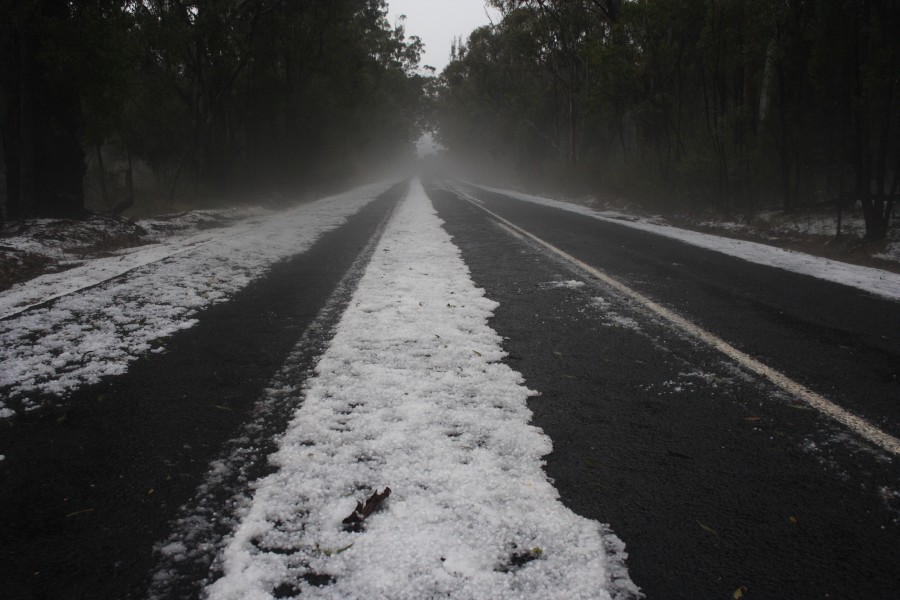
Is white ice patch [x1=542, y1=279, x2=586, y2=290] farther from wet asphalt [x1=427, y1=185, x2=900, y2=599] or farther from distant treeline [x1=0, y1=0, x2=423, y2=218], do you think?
distant treeline [x1=0, y1=0, x2=423, y2=218]

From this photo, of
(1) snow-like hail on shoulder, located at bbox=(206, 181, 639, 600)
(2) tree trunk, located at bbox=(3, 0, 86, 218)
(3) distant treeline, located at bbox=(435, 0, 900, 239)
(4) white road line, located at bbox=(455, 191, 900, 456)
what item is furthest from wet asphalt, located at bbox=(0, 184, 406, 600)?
(3) distant treeline, located at bbox=(435, 0, 900, 239)

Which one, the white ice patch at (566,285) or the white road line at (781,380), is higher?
the white ice patch at (566,285)

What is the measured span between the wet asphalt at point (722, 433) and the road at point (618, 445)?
0.04 feet

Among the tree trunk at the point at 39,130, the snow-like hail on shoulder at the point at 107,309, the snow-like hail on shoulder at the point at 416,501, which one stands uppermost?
the tree trunk at the point at 39,130

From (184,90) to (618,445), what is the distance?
21382mm

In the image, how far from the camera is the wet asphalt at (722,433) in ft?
6.14

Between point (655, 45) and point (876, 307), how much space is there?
13045 mm

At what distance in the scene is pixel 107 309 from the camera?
203 inches

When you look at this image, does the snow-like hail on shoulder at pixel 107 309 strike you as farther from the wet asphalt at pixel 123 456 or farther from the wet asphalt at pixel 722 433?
the wet asphalt at pixel 722 433

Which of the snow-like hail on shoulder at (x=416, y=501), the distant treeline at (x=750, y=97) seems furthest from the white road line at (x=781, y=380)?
the distant treeline at (x=750, y=97)

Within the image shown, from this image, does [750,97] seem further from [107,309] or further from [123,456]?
[123,456]

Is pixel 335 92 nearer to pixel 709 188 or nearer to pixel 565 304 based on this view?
pixel 709 188

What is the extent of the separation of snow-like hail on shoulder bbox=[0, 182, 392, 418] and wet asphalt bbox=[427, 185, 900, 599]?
3020mm

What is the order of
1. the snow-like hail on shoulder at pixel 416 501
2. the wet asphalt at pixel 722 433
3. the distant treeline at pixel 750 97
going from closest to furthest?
the snow-like hail on shoulder at pixel 416 501 < the wet asphalt at pixel 722 433 < the distant treeline at pixel 750 97
